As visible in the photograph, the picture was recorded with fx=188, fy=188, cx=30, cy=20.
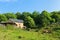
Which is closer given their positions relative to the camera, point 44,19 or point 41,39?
point 41,39

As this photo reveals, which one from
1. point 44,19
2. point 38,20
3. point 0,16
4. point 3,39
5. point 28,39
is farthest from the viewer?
point 0,16

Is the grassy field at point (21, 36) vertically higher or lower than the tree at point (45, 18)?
lower

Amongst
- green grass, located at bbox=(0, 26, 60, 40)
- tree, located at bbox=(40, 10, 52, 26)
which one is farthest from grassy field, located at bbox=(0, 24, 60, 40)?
tree, located at bbox=(40, 10, 52, 26)

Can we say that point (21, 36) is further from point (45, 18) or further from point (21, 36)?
point (45, 18)

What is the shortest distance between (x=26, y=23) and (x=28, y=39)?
60834mm

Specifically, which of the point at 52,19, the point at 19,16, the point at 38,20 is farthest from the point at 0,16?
the point at 52,19

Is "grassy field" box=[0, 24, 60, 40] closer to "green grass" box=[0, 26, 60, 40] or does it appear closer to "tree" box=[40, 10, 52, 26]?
"green grass" box=[0, 26, 60, 40]

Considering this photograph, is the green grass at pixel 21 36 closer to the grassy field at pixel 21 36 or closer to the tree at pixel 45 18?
the grassy field at pixel 21 36

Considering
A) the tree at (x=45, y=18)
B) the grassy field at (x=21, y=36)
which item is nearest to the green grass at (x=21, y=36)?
the grassy field at (x=21, y=36)

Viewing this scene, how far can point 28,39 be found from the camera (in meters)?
13.0

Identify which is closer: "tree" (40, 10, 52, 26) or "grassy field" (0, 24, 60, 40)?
"grassy field" (0, 24, 60, 40)

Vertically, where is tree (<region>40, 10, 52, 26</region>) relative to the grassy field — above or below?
above

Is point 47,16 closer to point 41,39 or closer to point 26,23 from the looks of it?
point 26,23

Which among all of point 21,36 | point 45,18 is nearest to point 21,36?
point 21,36
